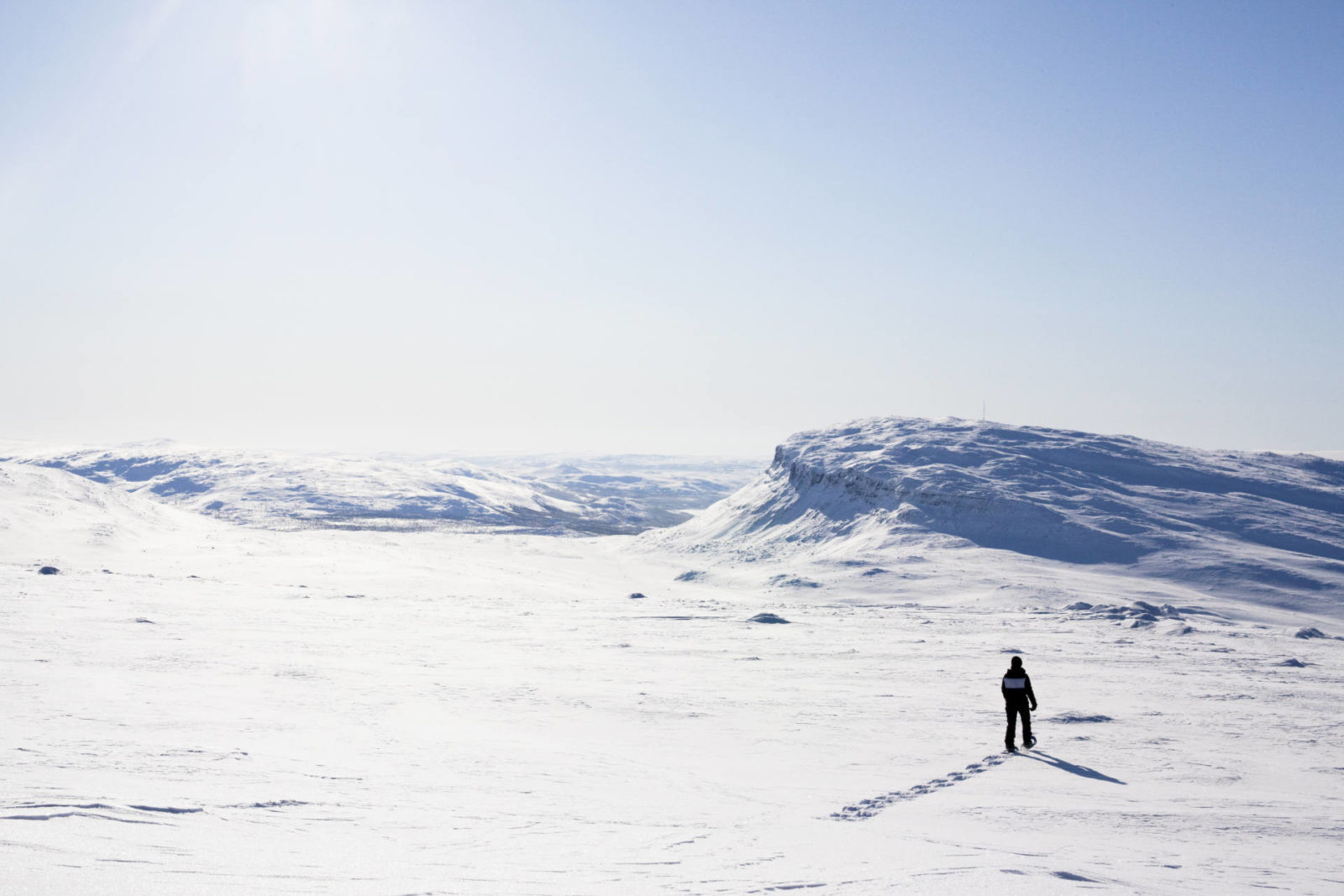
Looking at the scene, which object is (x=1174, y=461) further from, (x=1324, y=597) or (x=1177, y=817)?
(x=1177, y=817)

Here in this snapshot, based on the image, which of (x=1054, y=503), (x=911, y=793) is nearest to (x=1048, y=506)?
(x=1054, y=503)

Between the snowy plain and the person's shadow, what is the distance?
0.25ft

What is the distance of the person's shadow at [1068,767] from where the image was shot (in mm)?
10383

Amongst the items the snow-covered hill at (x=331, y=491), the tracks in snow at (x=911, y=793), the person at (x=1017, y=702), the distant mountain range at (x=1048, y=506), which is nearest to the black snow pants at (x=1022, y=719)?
the person at (x=1017, y=702)

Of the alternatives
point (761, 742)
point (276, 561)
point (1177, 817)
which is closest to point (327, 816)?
point (761, 742)

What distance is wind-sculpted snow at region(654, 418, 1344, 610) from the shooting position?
4128 cm

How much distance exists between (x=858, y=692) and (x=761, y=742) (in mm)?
4284

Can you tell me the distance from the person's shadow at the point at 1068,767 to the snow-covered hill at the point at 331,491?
312ft

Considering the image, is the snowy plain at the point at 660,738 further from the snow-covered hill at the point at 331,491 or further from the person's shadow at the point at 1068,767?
the snow-covered hill at the point at 331,491

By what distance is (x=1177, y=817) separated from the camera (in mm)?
8875

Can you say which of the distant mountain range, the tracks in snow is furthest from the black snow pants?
the distant mountain range

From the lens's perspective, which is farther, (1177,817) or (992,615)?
(992,615)

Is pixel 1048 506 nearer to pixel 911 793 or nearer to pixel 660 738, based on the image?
pixel 660 738

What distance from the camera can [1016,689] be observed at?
1170cm
